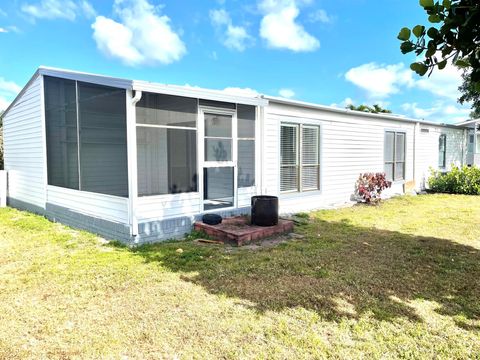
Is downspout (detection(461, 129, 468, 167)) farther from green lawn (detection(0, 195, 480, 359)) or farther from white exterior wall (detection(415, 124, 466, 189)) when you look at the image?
green lawn (detection(0, 195, 480, 359))

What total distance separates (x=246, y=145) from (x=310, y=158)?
2.55 m

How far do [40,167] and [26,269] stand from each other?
14.3 feet

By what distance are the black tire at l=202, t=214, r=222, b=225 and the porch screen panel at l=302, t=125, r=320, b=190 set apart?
3.49 m

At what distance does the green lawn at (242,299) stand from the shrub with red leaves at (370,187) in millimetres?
4278

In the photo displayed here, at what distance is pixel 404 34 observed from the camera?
199 cm

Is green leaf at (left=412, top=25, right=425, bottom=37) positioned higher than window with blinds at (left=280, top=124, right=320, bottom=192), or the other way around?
green leaf at (left=412, top=25, right=425, bottom=37)

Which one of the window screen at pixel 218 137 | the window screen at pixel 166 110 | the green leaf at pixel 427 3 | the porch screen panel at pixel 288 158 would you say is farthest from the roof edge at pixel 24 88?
the green leaf at pixel 427 3

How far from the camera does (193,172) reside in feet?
20.9

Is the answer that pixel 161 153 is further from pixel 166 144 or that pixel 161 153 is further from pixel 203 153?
pixel 203 153

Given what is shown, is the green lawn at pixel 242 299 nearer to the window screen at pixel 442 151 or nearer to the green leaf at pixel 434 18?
the green leaf at pixel 434 18

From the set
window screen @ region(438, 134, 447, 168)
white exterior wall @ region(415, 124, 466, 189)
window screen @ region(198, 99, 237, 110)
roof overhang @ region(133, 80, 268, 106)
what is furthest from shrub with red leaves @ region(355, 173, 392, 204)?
window screen @ region(438, 134, 447, 168)

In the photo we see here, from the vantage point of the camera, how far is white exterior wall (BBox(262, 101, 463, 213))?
8211 mm

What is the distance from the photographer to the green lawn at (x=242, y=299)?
8.98 ft

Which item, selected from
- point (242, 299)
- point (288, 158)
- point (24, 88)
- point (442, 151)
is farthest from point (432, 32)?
point (442, 151)
